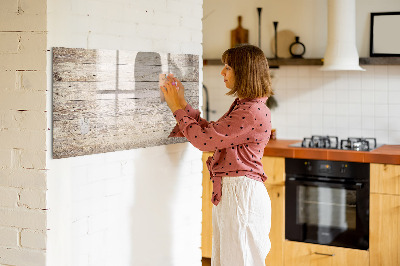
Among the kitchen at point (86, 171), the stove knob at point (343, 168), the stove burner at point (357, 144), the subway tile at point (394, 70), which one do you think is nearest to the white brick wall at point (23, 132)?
the kitchen at point (86, 171)

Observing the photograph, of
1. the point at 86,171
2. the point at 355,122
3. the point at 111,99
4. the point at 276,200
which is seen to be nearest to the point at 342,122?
the point at 355,122

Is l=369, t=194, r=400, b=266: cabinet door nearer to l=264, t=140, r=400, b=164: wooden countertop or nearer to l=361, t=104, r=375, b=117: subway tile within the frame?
l=264, t=140, r=400, b=164: wooden countertop

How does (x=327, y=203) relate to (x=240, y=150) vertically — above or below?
below

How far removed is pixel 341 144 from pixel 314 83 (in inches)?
29.2

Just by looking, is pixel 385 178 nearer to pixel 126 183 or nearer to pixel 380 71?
pixel 380 71

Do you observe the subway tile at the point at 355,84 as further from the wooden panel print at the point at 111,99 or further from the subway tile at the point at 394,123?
the wooden panel print at the point at 111,99

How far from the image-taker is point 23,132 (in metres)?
2.31

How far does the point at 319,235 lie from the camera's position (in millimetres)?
4363

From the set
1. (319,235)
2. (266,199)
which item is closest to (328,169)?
(319,235)

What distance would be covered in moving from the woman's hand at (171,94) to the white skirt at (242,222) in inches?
16.3

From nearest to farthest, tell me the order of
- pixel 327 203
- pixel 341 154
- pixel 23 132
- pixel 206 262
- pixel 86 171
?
pixel 23 132 → pixel 86 171 → pixel 341 154 → pixel 327 203 → pixel 206 262

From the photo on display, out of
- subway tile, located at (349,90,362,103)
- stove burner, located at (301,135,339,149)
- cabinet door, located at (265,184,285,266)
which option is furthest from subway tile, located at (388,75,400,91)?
cabinet door, located at (265,184,285,266)

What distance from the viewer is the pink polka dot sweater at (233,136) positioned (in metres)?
2.67

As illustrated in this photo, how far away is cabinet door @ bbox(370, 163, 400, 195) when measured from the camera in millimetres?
4012
